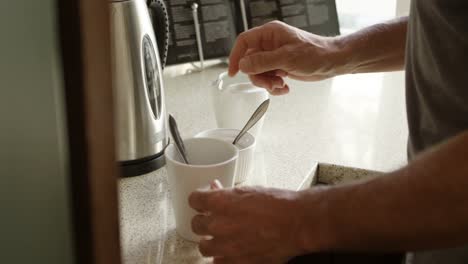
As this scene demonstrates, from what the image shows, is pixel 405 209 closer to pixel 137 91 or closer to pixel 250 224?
pixel 250 224

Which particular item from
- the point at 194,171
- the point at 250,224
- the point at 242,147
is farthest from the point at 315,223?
the point at 242,147

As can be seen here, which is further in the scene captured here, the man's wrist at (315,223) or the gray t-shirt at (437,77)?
the gray t-shirt at (437,77)

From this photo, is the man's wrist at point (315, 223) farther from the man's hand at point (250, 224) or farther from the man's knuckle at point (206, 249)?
the man's knuckle at point (206, 249)

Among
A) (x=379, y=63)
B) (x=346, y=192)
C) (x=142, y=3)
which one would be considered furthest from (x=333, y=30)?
(x=346, y=192)

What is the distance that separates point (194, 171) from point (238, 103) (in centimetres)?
32

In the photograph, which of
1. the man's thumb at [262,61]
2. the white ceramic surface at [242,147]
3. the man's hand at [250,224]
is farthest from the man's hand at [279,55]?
the man's hand at [250,224]

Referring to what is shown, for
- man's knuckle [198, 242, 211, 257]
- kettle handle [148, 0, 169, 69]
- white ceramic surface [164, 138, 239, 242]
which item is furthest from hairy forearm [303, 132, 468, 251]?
kettle handle [148, 0, 169, 69]

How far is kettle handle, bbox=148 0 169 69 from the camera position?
103 cm

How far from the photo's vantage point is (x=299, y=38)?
0.98 m

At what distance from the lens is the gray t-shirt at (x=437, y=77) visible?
688 mm

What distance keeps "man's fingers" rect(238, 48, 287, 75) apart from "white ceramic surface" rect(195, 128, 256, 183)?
11 cm

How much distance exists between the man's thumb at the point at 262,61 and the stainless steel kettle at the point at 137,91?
0.15 metres

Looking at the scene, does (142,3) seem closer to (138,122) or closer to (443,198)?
(138,122)

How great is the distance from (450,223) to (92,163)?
31cm
